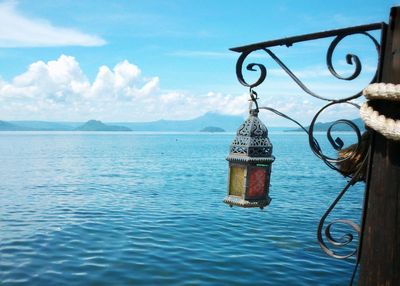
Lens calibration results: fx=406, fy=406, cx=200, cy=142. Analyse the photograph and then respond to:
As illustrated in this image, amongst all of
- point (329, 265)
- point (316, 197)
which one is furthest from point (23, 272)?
point (316, 197)

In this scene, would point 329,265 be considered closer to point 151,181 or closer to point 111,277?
point 111,277

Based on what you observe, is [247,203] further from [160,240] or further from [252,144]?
[160,240]

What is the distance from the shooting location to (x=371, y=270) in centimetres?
315

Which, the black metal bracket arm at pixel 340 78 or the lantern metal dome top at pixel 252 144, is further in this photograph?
the lantern metal dome top at pixel 252 144

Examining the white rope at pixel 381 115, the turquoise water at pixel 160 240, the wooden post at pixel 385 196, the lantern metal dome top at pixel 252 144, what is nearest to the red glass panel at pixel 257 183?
the lantern metal dome top at pixel 252 144

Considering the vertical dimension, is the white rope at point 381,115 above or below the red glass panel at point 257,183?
above

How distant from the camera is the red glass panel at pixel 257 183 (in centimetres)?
432

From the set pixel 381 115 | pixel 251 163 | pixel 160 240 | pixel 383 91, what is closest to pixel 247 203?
pixel 251 163

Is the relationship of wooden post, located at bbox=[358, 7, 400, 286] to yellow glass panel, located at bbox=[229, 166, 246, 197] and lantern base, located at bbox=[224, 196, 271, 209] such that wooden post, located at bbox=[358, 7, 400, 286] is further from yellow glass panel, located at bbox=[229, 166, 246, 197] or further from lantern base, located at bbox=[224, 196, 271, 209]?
yellow glass panel, located at bbox=[229, 166, 246, 197]

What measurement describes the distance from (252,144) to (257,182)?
411mm

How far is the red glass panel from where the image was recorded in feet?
14.2

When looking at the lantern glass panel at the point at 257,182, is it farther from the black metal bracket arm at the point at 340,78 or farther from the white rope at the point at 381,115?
the white rope at the point at 381,115

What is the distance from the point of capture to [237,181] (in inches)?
175

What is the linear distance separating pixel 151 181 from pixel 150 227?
2695 centimetres
